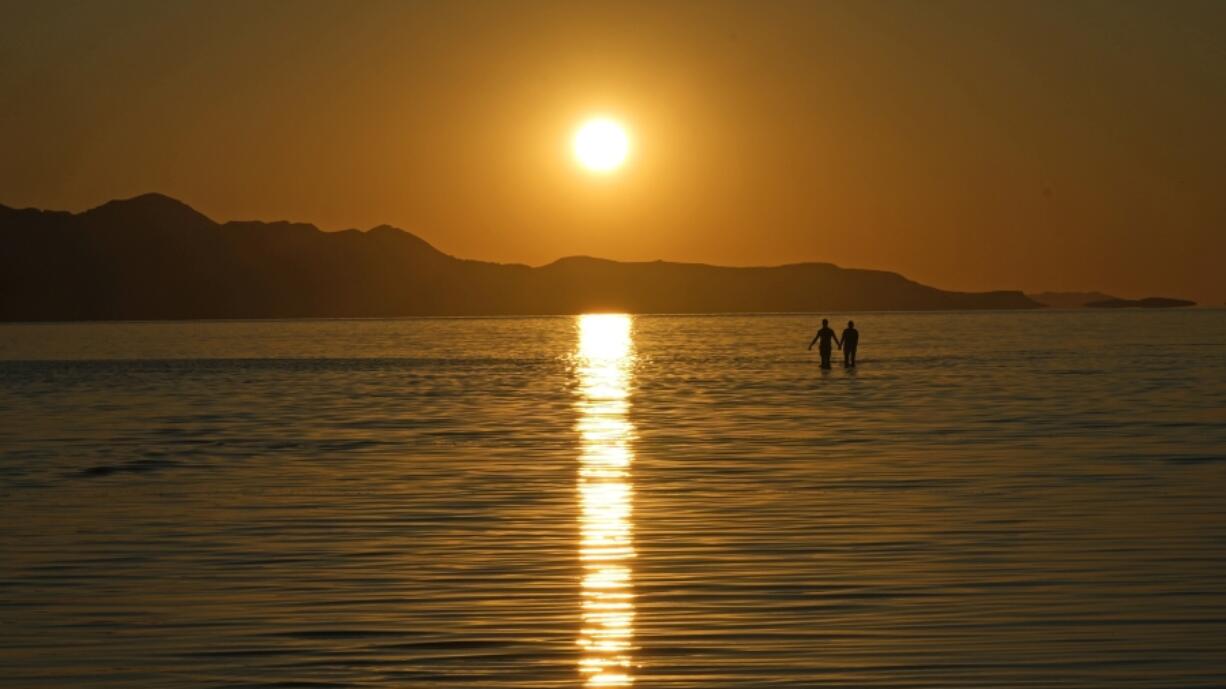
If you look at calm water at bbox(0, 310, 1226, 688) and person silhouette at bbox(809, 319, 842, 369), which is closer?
calm water at bbox(0, 310, 1226, 688)

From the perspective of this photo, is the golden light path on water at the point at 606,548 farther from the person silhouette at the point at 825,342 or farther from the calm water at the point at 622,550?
the person silhouette at the point at 825,342

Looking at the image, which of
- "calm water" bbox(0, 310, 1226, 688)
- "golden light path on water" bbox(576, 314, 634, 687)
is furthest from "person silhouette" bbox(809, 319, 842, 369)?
"golden light path on water" bbox(576, 314, 634, 687)

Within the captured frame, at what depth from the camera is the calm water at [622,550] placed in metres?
12.1

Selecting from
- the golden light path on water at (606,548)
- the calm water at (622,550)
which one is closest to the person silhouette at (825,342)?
the calm water at (622,550)

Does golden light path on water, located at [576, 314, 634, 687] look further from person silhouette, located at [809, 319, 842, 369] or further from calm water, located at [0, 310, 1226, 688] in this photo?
person silhouette, located at [809, 319, 842, 369]

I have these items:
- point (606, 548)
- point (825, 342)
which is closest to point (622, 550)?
point (606, 548)

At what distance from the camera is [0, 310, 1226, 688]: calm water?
12.1 meters

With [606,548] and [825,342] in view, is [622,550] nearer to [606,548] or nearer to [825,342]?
[606,548]

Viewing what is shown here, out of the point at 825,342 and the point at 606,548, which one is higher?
the point at 825,342

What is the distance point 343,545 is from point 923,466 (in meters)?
10.3

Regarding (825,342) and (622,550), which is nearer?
(622,550)

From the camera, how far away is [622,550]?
17281mm

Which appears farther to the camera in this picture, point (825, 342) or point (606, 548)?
Result: point (825, 342)

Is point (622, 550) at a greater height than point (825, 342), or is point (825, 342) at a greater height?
point (825, 342)
